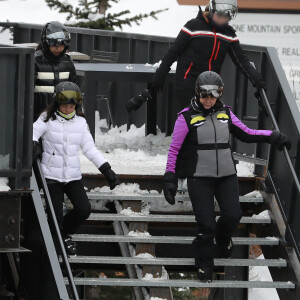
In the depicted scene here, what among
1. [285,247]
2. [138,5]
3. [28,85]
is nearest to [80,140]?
[28,85]

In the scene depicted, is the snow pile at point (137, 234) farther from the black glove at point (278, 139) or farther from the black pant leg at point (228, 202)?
the black glove at point (278, 139)

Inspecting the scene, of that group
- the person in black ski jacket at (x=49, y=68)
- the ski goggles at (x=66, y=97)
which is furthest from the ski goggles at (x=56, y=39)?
the ski goggles at (x=66, y=97)

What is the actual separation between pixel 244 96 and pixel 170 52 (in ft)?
4.33

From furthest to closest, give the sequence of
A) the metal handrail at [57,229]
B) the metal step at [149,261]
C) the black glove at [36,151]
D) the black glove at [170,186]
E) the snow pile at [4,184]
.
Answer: the metal step at [149,261] < the black glove at [170,186] < the black glove at [36,151] < the snow pile at [4,184] < the metal handrail at [57,229]

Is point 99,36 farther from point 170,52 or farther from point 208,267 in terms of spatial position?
point 208,267

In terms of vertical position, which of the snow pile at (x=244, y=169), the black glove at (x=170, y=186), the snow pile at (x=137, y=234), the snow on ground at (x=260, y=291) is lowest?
the snow on ground at (x=260, y=291)

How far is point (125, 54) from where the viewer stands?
58.0ft

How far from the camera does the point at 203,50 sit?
1106 cm

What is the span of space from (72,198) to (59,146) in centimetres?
46

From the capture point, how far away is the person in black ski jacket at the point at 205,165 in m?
9.84

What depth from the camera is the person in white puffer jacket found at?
32.6ft

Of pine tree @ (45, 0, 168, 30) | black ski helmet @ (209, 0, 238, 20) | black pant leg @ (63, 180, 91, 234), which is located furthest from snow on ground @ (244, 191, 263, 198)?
pine tree @ (45, 0, 168, 30)

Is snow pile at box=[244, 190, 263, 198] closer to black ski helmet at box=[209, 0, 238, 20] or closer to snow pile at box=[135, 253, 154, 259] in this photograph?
snow pile at box=[135, 253, 154, 259]

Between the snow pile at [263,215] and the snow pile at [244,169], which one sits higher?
the snow pile at [244,169]
